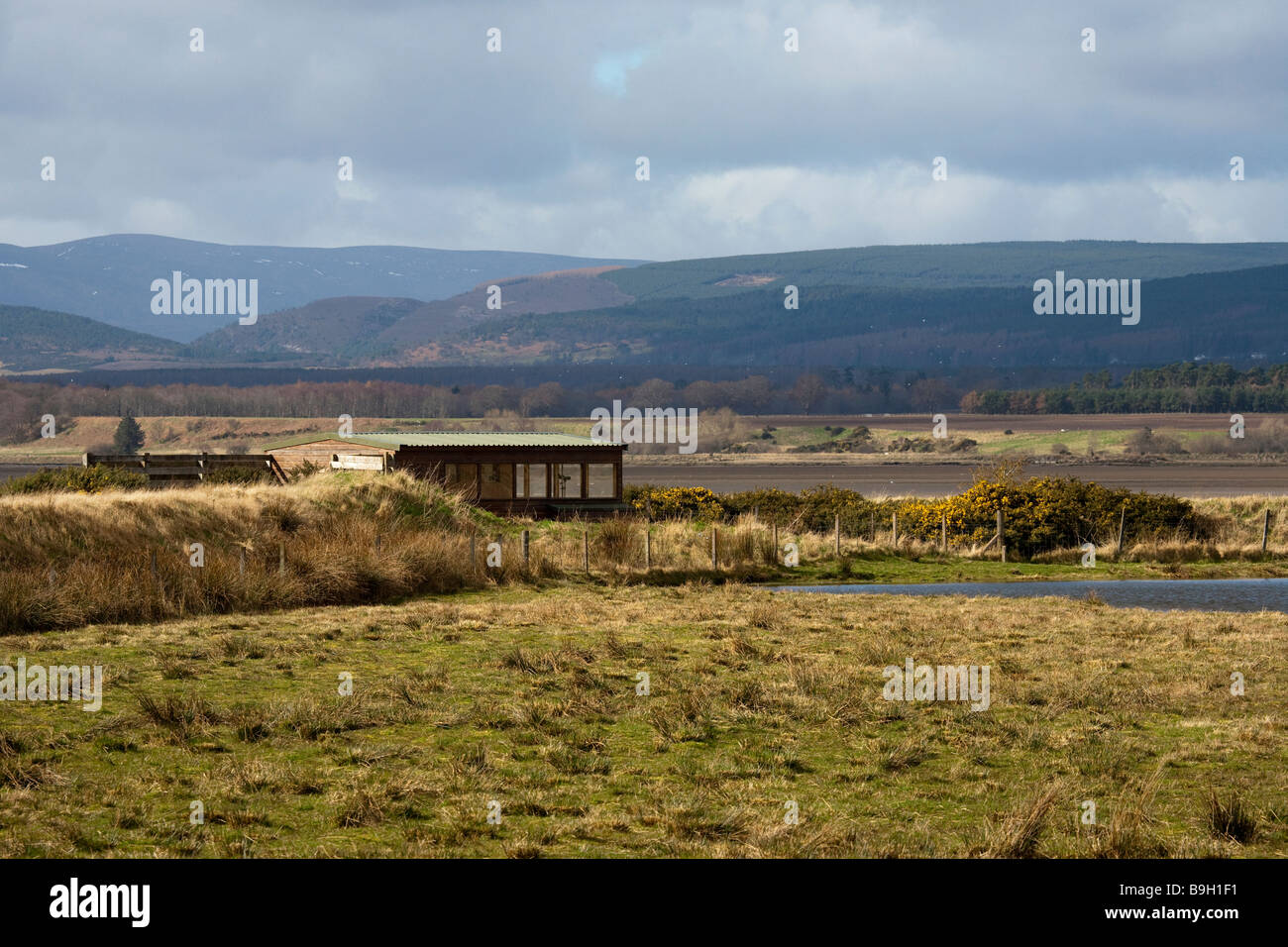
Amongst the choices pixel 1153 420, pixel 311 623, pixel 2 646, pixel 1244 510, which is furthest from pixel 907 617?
pixel 1153 420

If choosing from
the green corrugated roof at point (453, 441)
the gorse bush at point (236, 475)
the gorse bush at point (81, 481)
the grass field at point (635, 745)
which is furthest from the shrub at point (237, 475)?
the grass field at point (635, 745)

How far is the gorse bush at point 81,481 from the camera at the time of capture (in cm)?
3381

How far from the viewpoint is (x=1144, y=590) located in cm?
3119

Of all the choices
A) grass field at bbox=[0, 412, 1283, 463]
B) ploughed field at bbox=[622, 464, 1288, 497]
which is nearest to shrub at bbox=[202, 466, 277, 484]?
ploughed field at bbox=[622, 464, 1288, 497]

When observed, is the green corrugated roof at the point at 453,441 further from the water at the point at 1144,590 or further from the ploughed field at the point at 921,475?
the ploughed field at the point at 921,475

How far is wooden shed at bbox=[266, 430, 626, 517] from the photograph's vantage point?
41812 millimetres

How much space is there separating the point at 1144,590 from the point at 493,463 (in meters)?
20.5

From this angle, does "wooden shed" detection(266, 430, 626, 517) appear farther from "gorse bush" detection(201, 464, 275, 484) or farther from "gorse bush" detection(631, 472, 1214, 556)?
"gorse bush" detection(631, 472, 1214, 556)

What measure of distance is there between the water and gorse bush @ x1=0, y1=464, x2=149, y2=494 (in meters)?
17.9

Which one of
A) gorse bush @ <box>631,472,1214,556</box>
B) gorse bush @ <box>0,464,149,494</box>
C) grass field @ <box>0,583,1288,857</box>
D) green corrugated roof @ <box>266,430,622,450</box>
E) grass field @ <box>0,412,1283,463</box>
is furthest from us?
grass field @ <box>0,412,1283,463</box>

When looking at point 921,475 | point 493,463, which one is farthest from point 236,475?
point 921,475

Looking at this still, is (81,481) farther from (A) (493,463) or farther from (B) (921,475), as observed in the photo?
(B) (921,475)

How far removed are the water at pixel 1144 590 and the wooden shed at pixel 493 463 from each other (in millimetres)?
13343

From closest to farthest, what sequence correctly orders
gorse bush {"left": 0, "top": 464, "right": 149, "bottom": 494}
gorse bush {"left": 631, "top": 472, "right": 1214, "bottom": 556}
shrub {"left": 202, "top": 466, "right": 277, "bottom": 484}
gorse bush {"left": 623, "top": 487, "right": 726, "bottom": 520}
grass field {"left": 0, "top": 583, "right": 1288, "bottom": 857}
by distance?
1. grass field {"left": 0, "top": 583, "right": 1288, "bottom": 857}
2. gorse bush {"left": 0, "top": 464, "right": 149, "bottom": 494}
3. shrub {"left": 202, "top": 466, "right": 277, "bottom": 484}
4. gorse bush {"left": 631, "top": 472, "right": 1214, "bottom": 556}
5. gorse bush {"left": 623, "top": 487, "right": 726, "bottom": 520}
